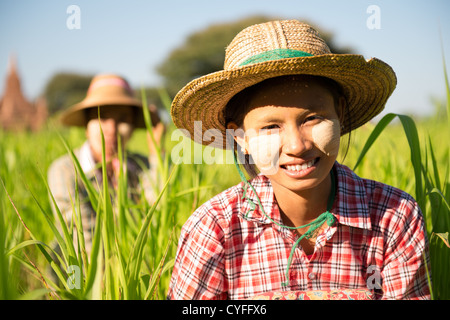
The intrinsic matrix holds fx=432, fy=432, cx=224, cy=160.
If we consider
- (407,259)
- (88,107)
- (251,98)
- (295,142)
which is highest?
(88,107)

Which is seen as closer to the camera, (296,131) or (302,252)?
(296,131)

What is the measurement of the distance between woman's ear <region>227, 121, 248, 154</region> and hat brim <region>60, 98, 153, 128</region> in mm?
1293

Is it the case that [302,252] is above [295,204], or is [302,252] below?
below

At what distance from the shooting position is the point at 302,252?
1.01 metres

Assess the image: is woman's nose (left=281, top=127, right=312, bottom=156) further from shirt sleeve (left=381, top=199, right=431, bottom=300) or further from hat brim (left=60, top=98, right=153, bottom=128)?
hat brim (left=60, top=98, right=153, bottom=128)

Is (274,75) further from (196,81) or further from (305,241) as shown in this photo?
(305,241)

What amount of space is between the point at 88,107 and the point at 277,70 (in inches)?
70.9

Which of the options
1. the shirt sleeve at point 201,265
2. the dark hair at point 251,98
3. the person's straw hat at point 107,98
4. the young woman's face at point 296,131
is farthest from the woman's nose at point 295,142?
the person's straw hat at point 107,98

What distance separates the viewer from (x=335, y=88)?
3.38ft

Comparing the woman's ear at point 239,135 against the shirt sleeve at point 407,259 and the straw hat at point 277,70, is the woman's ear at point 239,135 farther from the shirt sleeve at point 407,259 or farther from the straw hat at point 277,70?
the shirt sleeve at point 407,259

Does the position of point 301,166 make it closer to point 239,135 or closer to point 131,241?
point 239,135

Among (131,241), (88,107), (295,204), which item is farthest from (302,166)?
(88,107)

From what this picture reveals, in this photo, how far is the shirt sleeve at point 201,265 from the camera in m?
1.00
